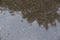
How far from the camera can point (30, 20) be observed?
6.91 ft

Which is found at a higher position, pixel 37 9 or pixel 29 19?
pixel 37 9

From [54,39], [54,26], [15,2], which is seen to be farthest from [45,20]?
[15,2]

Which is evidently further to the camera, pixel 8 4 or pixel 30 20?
pixel 8 4

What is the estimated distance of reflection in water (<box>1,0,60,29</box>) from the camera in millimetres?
2088

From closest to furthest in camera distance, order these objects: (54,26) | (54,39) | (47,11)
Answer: (54,39) → (54,26) → (47,11)

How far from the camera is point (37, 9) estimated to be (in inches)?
85.7

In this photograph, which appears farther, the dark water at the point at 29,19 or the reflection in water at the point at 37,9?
the reflection in water at the point at 37,9

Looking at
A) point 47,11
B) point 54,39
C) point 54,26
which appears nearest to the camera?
point 54,39

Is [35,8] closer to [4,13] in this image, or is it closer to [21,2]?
[21,2]

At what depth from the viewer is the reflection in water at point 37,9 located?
209cm

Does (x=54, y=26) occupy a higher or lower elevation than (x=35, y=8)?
lower

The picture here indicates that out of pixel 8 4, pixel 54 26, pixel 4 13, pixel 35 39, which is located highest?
pixel 8 4

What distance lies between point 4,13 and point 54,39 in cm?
74

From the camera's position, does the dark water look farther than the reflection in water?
No
